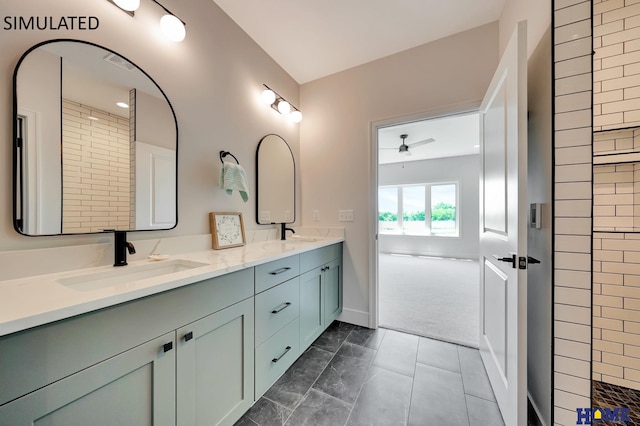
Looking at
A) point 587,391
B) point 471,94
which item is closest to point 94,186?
point 587,391

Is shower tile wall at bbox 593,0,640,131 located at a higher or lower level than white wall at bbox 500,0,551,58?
lower

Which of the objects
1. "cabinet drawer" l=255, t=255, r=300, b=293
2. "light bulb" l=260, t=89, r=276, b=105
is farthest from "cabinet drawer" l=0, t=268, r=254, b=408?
"light bulb" l=260, t=89, r=276, b=105

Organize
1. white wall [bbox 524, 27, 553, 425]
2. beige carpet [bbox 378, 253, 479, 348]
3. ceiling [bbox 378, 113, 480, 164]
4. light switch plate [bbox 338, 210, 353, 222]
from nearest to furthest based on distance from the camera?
white wall [bbox 524, 27, 553, 425] < beige carpet [bbox 378, 253, 479, 348] < light switch plate [bbox 338, 210, 353, 222] < ceiling [bbox 378, 113, 480, 164]

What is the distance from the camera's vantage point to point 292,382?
1.52 metres

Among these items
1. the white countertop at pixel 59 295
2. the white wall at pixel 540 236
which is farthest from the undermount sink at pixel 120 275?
the white wall at pixel 540 236

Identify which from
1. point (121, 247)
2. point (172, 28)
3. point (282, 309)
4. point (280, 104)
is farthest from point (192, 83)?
point (282, 309)

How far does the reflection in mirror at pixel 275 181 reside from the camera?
2123 mm

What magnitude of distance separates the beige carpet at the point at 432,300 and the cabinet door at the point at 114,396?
198 centimetres

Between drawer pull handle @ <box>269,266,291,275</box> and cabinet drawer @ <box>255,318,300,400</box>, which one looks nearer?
cabinet drawer @ <box>255,318,300,400</box>

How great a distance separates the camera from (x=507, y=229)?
1194 mm

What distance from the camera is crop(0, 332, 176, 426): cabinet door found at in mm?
600

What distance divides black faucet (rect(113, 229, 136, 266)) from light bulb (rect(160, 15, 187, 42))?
3.79 ft

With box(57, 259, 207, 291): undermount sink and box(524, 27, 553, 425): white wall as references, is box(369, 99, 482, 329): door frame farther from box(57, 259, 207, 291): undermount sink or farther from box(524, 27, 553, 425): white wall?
box(57, 259, 207, 291): undermount sink

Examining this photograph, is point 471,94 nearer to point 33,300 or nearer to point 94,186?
point 94,186
